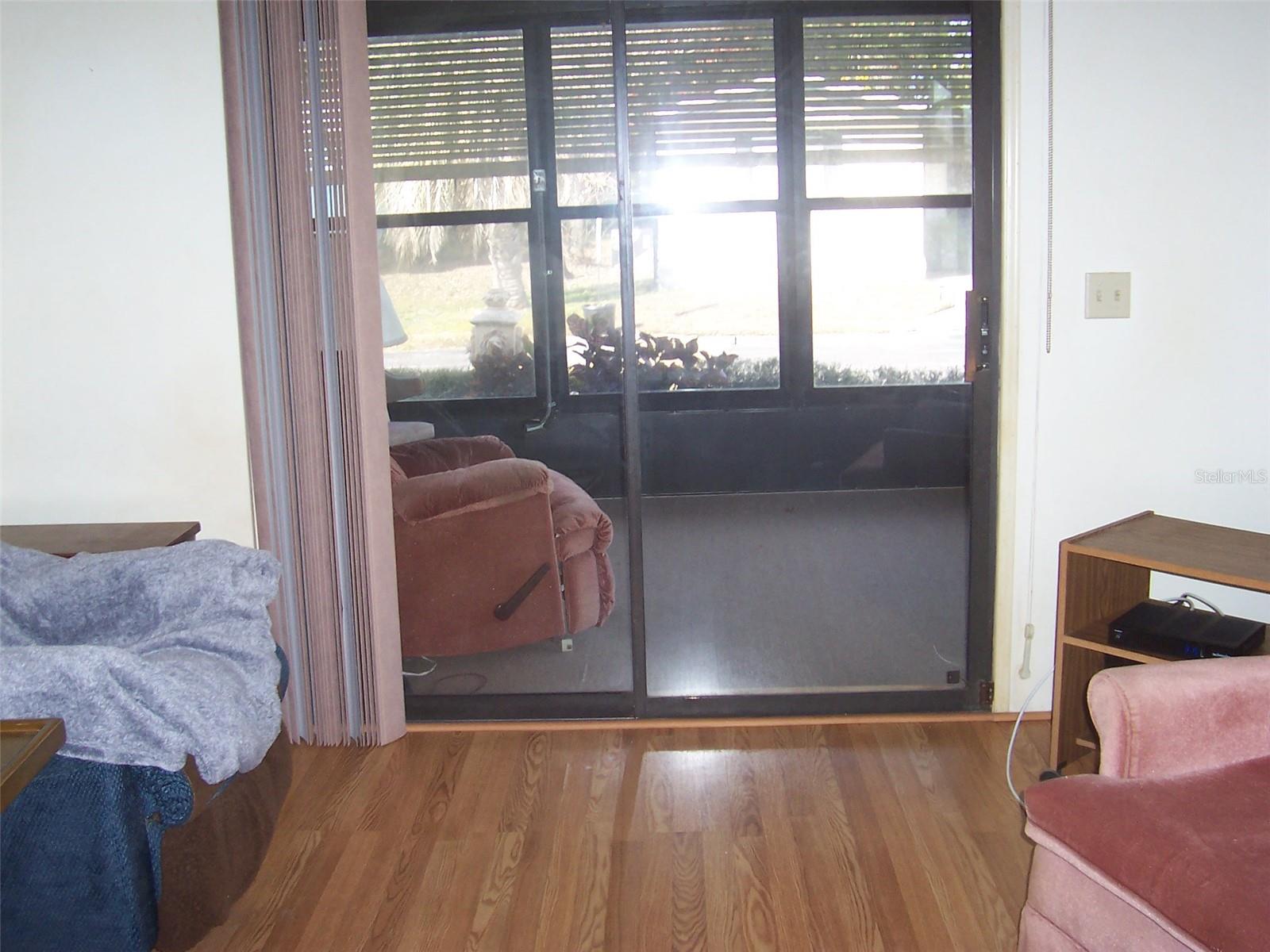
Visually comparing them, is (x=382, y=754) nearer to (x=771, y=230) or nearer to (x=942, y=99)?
(x=771, y=230)

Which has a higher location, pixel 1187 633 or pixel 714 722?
pixel 1187 633

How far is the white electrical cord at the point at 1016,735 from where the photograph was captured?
2.62 m

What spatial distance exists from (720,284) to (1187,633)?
145 centimetres

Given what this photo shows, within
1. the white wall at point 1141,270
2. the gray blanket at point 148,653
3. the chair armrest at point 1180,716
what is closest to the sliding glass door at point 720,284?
the white wall at point 1141,270

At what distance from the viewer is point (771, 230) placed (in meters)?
2.82

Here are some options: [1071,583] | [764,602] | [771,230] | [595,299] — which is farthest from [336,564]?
[1071,583]

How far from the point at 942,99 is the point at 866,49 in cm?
25

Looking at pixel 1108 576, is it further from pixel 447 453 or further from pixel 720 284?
pixel 447 453

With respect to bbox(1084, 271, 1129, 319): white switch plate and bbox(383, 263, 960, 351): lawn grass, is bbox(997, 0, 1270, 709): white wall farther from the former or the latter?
bbox(383, 263, 960, 351): lawn grass

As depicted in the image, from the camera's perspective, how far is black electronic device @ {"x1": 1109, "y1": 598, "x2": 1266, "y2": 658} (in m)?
2.37

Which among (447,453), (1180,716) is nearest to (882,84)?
(447,453)

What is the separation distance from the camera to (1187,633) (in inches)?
96.2

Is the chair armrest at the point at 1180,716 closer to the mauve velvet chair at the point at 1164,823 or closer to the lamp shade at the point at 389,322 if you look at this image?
the mauve velvet chair at the point at 1164,823

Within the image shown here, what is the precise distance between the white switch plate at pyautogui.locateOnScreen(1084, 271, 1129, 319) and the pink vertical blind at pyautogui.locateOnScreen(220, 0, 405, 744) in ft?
6.32
